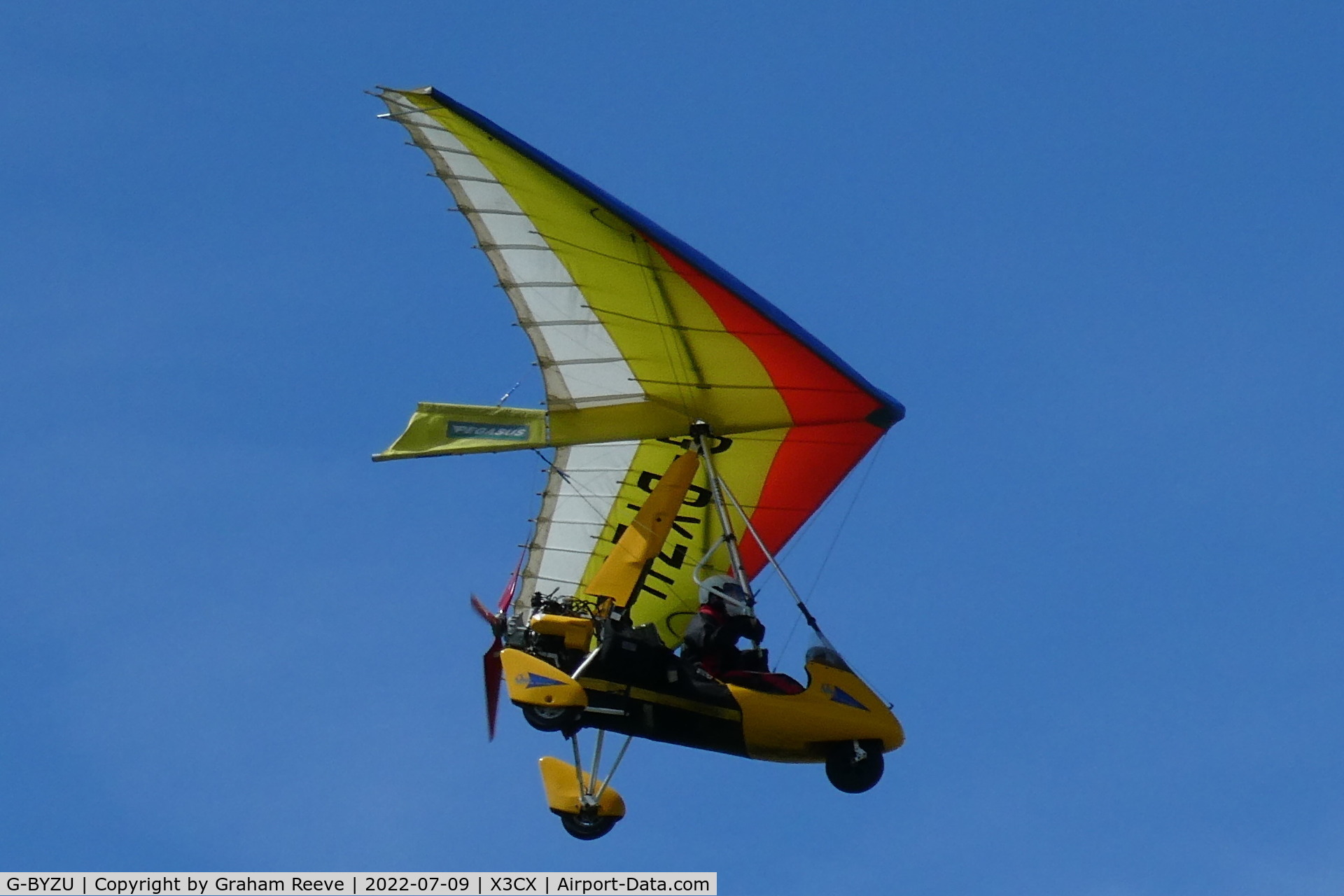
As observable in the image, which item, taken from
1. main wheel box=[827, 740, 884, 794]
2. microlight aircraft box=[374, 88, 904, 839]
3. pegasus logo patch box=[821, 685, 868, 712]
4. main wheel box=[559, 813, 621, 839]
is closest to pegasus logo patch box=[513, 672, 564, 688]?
microlight aircraft box=[374, 88, 904, 839]

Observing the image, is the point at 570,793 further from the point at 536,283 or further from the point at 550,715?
the point at 536,283

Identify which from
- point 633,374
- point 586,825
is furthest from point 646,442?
point 586,825

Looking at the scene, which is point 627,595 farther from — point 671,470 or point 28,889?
point 28,889

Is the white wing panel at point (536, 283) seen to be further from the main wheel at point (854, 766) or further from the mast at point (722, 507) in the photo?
the main wheel at point (854, 766)

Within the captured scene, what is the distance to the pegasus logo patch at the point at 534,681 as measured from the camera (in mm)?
26312

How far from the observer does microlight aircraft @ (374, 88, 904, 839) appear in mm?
26953

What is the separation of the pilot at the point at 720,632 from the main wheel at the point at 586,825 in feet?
7.23

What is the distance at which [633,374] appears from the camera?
29859 millimetres

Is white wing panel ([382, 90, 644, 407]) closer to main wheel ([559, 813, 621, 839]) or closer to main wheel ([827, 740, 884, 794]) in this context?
main wheel ([559, 813, 621, 839])

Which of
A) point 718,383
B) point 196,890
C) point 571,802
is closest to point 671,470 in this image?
point 718,383

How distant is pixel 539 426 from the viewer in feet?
98.9

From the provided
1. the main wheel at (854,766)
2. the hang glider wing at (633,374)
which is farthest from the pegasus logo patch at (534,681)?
the hang glider wing at (633,374)

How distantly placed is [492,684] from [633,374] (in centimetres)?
396

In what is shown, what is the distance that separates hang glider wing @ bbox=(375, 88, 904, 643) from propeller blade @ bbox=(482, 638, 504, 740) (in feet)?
7.79
